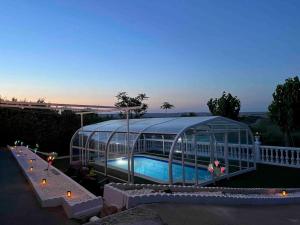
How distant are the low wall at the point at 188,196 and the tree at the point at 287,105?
6.14 metres

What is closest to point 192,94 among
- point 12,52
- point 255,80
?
point 255,80

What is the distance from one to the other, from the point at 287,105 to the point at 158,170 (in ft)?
23.5

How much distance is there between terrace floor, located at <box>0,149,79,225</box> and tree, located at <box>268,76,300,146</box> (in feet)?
39.9

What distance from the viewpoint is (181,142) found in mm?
11570

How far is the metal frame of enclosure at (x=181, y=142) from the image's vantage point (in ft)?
38.2

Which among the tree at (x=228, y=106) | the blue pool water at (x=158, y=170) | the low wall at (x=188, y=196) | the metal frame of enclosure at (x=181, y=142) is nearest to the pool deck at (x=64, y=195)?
the low wall at (x=188, y=196)

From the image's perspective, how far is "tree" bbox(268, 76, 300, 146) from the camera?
15523mm

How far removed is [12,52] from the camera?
17.7 metres

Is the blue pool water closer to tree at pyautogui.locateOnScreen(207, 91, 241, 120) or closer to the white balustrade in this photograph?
the white balustrade

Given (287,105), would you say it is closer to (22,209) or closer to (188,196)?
(188,196)

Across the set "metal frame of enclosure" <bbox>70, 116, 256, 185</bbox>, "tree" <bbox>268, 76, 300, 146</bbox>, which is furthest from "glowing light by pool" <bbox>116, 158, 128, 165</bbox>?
"tree" <bbox>268, 76, 300, 146</bbox>

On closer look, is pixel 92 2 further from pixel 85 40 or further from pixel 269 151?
pixel 269 151

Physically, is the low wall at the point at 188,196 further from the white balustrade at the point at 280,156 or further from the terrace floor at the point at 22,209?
the white balustrade at the point at 280,156

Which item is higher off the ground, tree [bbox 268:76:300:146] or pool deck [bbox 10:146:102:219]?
tree [bbox 268:76:300:146]
